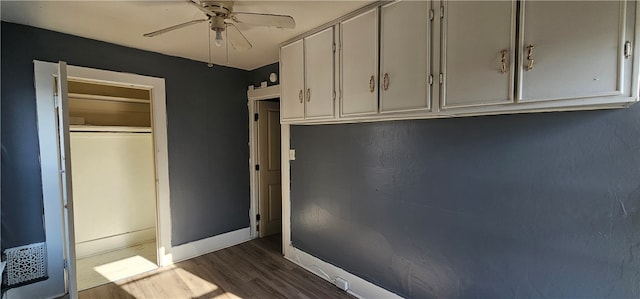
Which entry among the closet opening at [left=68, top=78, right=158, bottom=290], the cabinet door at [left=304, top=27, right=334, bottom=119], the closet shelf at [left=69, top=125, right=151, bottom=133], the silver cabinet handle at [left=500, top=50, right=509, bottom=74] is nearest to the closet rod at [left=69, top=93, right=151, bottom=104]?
the closet opening at [left=68, top=78, right=158, bottom=290]

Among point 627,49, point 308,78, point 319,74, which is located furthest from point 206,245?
point 627,49

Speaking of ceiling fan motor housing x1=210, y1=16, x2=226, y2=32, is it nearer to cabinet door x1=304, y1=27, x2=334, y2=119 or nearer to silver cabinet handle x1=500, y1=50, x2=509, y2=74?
cabinet door x1=304, y1=27, x2=334, y2=119

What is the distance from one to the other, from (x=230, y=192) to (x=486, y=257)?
2.98 m

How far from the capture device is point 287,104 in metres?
2.83

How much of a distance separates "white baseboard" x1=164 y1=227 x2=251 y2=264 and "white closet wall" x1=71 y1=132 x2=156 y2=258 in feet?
3.03

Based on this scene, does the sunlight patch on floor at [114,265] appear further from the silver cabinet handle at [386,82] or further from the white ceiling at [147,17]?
the silver cabinet handle at [386,82]

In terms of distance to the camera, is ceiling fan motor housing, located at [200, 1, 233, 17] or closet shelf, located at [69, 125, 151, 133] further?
closet shelf, located at [69, 125, 151, 133]

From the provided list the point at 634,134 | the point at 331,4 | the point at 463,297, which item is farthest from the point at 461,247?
the point at 331,4

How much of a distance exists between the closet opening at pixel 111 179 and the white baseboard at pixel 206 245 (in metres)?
0.25

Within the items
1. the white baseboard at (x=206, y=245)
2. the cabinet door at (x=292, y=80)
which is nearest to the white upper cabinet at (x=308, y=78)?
the cabinet door at (x=292, y=80)

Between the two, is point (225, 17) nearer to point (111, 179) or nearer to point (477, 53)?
point (477, 53)

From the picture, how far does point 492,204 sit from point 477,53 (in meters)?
0.90

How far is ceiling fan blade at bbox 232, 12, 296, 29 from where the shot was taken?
1.70 m

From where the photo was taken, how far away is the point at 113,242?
140 inches
